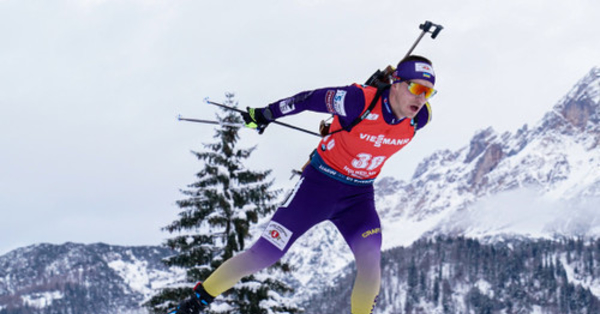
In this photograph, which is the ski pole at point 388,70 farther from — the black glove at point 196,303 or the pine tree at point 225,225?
the pine tree at point 225,225

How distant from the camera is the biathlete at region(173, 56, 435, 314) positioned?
6.02 m

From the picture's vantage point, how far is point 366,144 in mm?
6184

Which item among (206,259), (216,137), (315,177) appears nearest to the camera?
(315,177)

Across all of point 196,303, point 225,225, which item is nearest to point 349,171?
point 196,303

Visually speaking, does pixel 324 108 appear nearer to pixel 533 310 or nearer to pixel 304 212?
pixel 304 212

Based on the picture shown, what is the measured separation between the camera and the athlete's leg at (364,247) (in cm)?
608

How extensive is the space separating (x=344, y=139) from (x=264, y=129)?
2.90ft

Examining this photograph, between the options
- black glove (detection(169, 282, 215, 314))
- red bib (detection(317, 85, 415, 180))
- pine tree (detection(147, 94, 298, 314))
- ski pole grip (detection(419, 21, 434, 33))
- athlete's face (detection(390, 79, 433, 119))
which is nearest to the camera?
athlete's face (detection(390, 79, 433, 119))

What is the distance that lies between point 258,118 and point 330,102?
899mm

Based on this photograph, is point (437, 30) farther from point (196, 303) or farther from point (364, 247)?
point (196, 303)

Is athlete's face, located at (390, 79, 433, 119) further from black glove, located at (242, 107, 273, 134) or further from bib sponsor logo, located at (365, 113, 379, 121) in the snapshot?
black glove, located at (242, 107, 273, 134)

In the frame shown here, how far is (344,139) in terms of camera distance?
6.27 m

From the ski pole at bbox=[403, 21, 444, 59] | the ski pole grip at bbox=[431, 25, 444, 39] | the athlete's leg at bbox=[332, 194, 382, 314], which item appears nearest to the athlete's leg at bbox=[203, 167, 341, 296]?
the athlete's leg at bbox=[332, 194, 382, 314]

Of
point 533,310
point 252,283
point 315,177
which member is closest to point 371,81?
point 315,177
